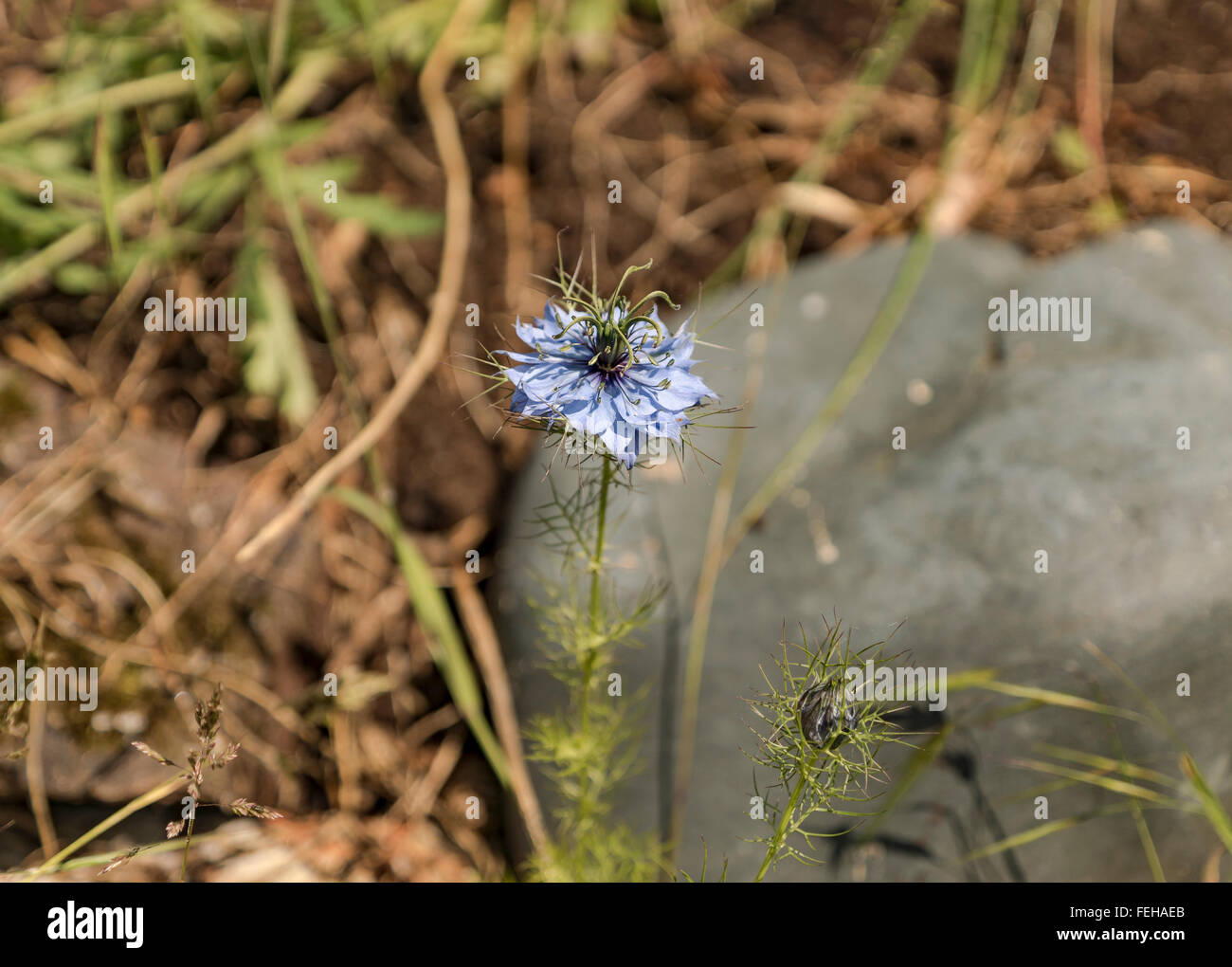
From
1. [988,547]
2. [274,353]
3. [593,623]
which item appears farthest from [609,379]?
[274,353]

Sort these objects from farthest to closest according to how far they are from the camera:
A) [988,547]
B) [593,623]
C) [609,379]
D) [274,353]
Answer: [274,353]
[988,547]
[593,623]
[609,379]

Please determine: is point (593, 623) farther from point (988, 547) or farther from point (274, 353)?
point (274, 353)

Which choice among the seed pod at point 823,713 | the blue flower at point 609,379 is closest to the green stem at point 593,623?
the blue flower at point 609,379

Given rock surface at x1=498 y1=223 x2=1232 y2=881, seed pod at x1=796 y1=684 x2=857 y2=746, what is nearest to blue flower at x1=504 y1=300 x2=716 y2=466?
seed pod at x1=796 y1=684 x2=857 y2=746

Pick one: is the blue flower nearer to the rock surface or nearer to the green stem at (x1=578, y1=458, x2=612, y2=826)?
the green stem at (x1=578, y1=458, x2=612, y2=826)

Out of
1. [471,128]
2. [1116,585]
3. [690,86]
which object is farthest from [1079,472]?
[471,128]

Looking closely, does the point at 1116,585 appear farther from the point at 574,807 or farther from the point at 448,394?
the point at 448,394
